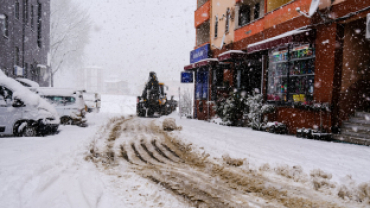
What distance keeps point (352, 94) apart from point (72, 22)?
104 ft

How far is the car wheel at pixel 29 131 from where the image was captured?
8.52m

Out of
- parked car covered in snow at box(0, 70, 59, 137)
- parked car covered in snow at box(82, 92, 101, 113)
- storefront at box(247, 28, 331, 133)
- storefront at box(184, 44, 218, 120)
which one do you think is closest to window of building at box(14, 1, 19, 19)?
parked car covered in snow at box(82, 92, 101, 113)

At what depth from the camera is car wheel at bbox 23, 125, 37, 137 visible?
8.52 meters

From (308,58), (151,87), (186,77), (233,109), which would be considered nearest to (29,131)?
(233,109)

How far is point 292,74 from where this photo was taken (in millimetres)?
10555

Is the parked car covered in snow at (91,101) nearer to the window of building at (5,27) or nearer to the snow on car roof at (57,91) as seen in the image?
the window of building at (5,27)

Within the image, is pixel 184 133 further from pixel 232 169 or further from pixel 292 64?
pixel 292 64

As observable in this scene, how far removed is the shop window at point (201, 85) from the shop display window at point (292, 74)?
7970 mm

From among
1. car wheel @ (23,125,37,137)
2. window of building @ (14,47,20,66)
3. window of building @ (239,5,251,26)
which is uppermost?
window of building @ (239,5,251,26)

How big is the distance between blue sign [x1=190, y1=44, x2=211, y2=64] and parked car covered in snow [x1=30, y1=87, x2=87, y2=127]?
10.9 m

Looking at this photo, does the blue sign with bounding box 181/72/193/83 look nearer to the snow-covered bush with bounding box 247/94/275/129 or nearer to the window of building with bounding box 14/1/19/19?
the snow-covered bush with bounding box 247/94/275/129

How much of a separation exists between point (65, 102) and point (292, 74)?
10326 millimetres

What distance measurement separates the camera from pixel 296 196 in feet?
Answer: 13.1

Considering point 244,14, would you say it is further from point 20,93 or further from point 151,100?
point 20,93
